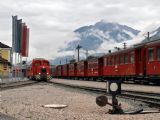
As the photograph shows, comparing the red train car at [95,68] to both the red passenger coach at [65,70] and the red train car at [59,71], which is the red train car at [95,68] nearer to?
the red passenger coach at [65,70]

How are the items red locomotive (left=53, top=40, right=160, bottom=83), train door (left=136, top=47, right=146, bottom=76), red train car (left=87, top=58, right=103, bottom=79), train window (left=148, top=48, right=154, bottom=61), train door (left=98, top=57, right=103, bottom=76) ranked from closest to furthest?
1. red locomotive (left=53, top=40, right=160, bottom=83)
2. train window (left=148, top=48, right=154, bottom=61)
3. train door (left=136, top=47, right=146, bottom=76)
4. train door (left=98, top=57, right=103, bottom=76)
5. red train car (left=87, top=58, right=103, bottom=79)

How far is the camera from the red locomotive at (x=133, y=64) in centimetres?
3328

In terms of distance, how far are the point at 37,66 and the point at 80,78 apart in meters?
13.9

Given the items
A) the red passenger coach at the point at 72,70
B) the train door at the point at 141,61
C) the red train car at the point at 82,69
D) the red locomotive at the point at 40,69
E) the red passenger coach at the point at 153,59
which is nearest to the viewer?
the red passenger coach at the point at 153,59

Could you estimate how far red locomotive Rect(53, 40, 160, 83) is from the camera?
33281 mm

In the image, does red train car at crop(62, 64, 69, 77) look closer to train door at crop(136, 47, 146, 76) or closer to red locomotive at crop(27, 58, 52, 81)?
red locomotive at crop(27, 58, 52, 81)

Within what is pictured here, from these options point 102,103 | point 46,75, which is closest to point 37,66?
point 46,75

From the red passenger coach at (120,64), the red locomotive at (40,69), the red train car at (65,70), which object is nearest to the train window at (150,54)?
the red passenger coach at (120,64)

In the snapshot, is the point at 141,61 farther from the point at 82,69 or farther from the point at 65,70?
the point at 65,70

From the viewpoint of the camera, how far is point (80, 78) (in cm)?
7438

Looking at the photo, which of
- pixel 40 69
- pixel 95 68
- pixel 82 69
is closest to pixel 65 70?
pixel 82 69

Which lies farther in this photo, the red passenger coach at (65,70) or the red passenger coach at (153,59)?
the red passenger coach at (65,70)

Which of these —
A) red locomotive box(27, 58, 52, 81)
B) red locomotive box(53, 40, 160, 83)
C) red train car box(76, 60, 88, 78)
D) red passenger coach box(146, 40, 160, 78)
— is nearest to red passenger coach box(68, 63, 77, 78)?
red train car box(76, 60, 88, 78)

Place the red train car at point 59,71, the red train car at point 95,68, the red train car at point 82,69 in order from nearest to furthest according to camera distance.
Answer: the red train car at point 95,68 → the red train car at point 82,69 → the red train car at point 59,71
